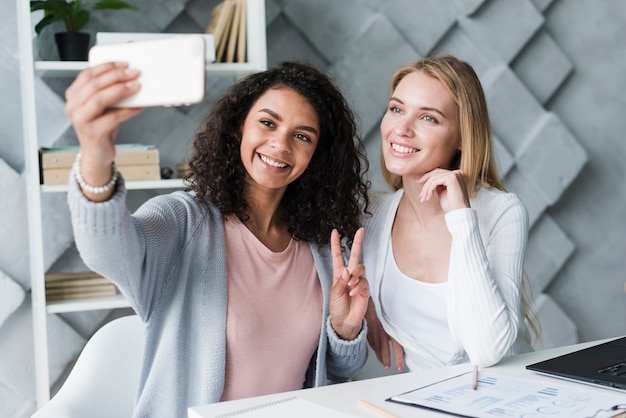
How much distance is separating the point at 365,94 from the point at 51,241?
1055 mm

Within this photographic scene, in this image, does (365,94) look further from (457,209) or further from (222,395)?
(222,395)

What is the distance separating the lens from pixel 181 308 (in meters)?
1.29

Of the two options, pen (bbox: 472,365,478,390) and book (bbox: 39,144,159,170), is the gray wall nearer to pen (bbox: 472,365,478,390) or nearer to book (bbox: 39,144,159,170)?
book (bbox: 39,144,159,170)

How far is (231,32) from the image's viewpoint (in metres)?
2.05

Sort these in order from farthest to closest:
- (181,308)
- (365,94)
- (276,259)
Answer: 1. (365,94)
2. (276,259)
3. (181,308)

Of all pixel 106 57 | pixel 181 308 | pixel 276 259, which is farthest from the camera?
pixel 276 259

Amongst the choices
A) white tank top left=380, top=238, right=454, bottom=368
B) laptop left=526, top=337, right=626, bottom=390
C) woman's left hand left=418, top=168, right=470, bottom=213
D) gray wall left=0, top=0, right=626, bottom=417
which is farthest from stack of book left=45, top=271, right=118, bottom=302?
laptop left=526, top=337, right=626, bottom=390

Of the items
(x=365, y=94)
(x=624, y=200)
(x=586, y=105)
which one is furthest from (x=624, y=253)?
(x=365, y=94)

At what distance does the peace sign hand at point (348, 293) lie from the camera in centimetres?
132

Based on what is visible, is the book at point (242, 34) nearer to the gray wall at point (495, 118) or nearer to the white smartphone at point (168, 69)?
the gray wall at point (495, 118)

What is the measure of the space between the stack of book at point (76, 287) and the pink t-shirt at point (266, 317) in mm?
757

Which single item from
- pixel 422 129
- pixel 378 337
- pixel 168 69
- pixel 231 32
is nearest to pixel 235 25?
pixel 231 32

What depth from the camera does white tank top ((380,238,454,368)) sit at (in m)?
1.48

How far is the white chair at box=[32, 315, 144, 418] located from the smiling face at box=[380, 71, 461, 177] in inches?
25.3
